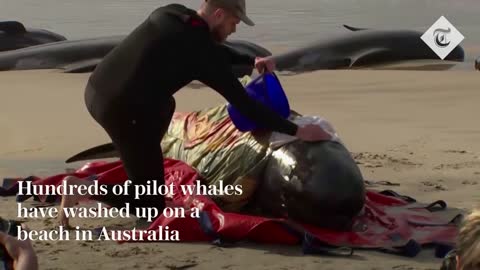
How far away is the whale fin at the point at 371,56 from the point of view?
1698 cm

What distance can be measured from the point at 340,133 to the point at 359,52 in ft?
22.1

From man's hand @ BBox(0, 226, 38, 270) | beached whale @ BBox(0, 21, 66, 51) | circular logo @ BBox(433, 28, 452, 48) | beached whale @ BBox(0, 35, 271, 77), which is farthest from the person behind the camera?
circular logo @ BBox(433, 28, 452, 48)

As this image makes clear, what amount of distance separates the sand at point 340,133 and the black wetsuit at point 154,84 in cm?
55

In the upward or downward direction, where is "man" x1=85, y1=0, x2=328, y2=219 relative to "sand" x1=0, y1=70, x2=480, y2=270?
upward

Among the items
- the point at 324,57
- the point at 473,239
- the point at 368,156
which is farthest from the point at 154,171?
the point at 324,57

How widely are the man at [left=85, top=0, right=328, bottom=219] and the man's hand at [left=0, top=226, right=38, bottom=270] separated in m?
2.77

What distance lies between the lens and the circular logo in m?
19.3

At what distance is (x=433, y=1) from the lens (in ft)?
105

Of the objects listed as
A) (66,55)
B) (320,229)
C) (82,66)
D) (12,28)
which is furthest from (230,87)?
(12,28)

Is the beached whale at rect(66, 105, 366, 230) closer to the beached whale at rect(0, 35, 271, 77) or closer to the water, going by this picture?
the beached whale at rect(0, 35, 271, 77)

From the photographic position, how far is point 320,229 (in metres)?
6.71

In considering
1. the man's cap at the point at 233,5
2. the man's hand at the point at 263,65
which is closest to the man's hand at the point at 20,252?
the man's cap at the point at 233,5

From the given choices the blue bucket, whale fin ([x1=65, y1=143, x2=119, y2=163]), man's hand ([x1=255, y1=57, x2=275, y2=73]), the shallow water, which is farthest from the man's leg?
the shallow water

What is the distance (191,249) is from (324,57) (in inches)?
431
